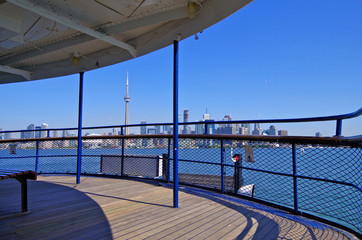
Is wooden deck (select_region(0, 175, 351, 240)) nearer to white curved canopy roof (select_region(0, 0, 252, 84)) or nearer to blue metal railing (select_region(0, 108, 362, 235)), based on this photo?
blue metal railing (select_region(0, 108, 362, 235))

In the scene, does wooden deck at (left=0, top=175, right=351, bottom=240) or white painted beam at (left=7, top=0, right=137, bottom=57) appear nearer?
wooden deck at (left=0, top=175, right=351, bottom=240)

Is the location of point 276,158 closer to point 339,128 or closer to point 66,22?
point 339,128

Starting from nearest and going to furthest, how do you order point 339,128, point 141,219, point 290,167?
point 339,128
point 141,219
point 290,167

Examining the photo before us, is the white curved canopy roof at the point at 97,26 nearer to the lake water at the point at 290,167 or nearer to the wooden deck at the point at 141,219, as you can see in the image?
the lake water at the point at 290,167

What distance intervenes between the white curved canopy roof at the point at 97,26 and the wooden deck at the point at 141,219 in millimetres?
2106

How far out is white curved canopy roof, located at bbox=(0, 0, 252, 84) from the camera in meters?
2.52

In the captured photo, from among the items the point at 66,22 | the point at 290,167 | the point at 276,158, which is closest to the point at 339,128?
the point at 290,167

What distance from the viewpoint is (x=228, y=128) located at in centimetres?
515

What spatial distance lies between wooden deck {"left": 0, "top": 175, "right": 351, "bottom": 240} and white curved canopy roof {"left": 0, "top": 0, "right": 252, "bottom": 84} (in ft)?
6.91

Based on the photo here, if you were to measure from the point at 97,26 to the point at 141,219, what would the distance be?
2445 millimetres

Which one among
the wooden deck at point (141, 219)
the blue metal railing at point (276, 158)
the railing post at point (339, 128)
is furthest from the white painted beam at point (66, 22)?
the railing post at point (339, 128)

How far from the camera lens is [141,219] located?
97.1 inches

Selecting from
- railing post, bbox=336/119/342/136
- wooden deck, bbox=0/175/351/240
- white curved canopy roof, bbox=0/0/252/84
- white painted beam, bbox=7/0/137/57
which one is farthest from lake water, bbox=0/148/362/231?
white painted beam, bbox=7/0/137/57

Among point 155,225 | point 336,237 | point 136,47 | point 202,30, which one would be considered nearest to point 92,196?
point 155,225
